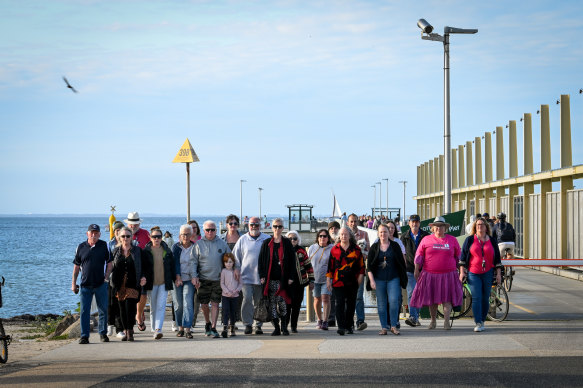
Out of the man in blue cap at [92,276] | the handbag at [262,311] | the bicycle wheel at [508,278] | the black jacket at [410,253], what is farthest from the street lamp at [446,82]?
the man in blue cap at [92,276]

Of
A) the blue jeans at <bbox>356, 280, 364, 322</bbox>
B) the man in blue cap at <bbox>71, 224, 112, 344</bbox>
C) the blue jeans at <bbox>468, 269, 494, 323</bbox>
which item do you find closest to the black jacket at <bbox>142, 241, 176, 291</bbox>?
the man in blue cap at <bbox>71, 224, 112, 344</bbox>

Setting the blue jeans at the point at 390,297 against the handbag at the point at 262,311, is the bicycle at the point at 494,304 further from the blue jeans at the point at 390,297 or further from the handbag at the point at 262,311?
the handbag at the point at 262,311

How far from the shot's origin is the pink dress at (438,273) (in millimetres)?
13789

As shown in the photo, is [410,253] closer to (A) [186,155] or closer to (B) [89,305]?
(B) [89,305]

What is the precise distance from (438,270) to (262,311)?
9.66ft

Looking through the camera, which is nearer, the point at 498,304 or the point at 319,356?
the point at 319,356

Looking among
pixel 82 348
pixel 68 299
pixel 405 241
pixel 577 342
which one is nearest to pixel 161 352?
pixel 82 348

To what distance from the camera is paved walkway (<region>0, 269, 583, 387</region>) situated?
31.4ft

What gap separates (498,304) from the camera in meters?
15.4

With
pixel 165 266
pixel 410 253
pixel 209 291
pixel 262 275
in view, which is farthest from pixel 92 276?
pixel 410 253

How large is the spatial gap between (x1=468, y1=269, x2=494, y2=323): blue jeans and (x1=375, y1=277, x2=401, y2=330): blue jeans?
131 centimetres

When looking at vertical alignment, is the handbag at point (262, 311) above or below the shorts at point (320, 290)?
below

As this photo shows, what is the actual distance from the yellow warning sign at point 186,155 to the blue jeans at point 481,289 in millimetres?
8409

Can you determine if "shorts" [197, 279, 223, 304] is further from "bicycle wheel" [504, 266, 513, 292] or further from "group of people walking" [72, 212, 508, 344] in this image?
"bicycle wheel" [504, 266, 513, 292]
